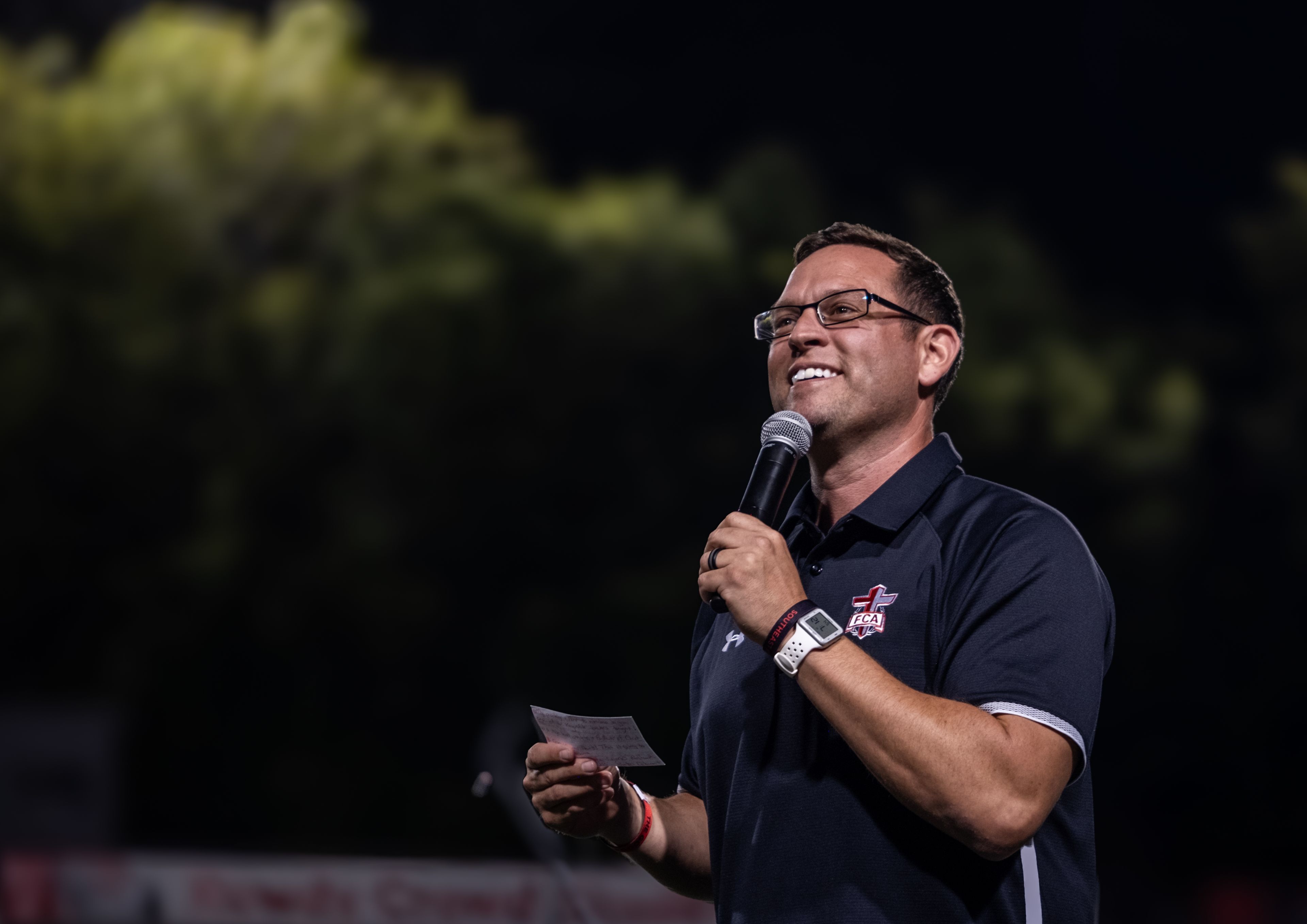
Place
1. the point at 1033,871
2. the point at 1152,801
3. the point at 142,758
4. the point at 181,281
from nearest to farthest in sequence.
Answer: the point at 1033,871 → the point at 1152,801 → the point at 142,758 → the point at 181,281

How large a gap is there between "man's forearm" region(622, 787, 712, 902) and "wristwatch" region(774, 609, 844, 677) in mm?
542

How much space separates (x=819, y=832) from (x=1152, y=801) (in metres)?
7.33

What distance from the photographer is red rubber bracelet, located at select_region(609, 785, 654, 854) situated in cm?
177

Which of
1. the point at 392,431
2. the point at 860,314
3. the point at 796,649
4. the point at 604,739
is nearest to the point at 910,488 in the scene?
the point at 860,314

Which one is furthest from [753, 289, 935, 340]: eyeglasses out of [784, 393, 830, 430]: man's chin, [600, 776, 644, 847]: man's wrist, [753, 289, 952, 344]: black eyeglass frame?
[600, 776, 644, 847]: man's wrist

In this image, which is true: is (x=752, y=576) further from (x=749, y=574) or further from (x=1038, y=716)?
(x=1038, y=716)

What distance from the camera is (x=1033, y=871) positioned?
136 centimetres

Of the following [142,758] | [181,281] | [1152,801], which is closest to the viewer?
[1152,801]

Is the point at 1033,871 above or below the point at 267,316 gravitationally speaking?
below

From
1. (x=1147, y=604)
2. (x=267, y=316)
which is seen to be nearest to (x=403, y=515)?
(x=267, y=316)

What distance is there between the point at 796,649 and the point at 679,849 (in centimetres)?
62

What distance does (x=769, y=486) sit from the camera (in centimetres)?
149

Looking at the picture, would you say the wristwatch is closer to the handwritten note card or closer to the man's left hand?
the man's left hand

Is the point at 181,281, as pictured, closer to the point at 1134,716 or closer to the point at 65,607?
the point at 65,607
